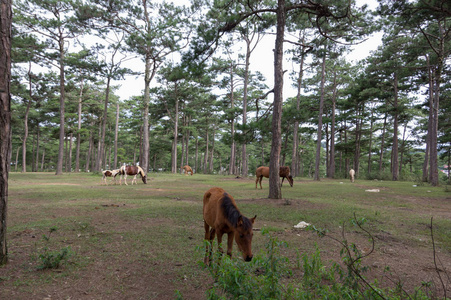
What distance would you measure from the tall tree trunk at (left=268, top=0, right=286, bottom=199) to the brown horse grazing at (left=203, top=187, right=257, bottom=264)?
651 centimetres

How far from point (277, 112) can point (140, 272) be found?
862 centimetres

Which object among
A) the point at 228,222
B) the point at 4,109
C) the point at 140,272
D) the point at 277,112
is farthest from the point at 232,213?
the point at 277,112

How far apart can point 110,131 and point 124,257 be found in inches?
1905

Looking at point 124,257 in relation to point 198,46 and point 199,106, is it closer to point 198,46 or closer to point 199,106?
point 198,46

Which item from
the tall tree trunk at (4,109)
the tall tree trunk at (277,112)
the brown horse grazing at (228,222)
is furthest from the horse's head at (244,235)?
the tall tree trunk at (277,112)

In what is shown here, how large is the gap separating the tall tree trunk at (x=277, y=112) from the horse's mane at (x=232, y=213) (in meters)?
7.05

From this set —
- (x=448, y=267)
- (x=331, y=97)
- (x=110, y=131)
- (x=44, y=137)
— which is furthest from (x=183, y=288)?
(x=44, y=137)

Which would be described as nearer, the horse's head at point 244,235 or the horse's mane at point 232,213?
the horse's head at point 244,235

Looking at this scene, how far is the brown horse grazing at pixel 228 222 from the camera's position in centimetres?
311

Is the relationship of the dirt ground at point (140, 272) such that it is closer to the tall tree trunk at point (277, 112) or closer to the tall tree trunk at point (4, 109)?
the tall tree trunk at point (4, 109)

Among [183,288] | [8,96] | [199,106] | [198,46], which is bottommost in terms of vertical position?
[183,288]

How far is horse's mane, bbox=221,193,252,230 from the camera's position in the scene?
3.18m

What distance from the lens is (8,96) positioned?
3.73 meters

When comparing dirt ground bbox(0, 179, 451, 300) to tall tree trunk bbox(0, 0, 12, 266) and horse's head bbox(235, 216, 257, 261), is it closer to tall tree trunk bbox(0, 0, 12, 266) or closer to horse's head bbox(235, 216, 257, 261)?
tall tree trunk bbox(0, 0, 12, 266)
